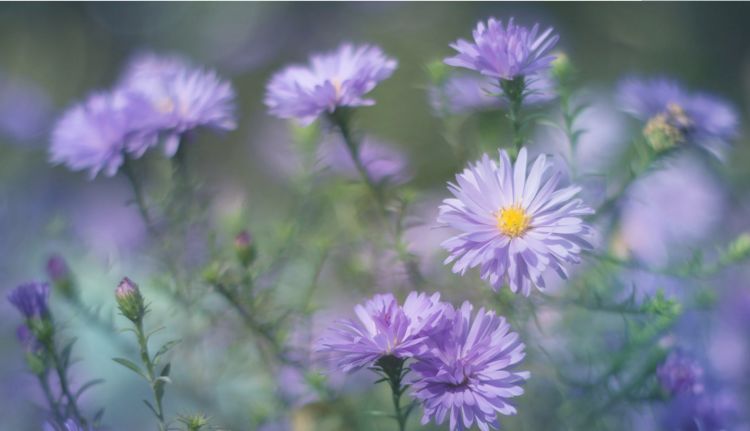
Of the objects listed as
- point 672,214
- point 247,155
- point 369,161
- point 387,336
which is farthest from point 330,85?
point 247,155

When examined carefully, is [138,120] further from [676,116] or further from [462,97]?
[676,116]

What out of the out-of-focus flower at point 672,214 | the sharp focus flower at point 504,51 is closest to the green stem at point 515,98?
the sharp focus flower at point 504,51

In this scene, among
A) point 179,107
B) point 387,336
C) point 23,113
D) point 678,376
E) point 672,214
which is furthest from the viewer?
point 23,113

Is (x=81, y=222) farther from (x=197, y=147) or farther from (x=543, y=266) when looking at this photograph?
(x=543, y=266)

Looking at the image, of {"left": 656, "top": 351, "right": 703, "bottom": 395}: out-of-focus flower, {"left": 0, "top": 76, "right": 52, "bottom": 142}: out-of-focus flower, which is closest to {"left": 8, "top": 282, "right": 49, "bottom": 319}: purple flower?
{"left": 656, "top": 351, "right": 703, "bottom": 395}: out-of-focus flower

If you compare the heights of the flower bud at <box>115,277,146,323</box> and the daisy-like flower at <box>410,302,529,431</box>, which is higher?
the flower bud at <box>115,277,146,323</box>

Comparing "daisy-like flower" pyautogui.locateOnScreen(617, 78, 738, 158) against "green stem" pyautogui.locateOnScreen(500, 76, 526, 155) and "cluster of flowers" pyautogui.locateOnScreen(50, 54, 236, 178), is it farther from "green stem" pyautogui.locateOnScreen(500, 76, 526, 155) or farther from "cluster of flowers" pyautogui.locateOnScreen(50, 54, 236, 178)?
"cluster of flowers" pyautogui.locateOnScreen(50, 54, 236, 178)

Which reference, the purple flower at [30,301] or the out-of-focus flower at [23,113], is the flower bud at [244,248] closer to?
the purple flower at [30,301]
